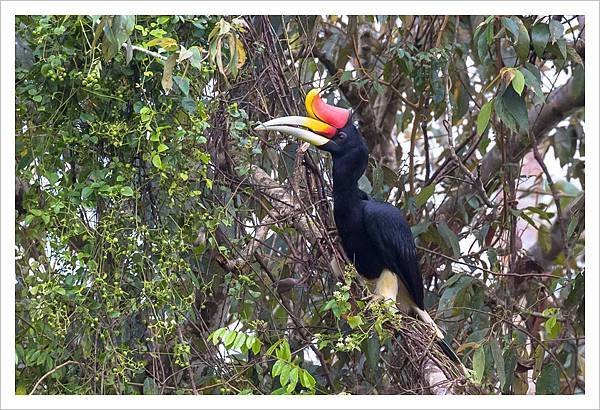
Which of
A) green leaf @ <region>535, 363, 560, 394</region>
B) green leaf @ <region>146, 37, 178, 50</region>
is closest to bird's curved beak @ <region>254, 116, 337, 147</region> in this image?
green leaf @ <region>146, 37, 178, 50</region>

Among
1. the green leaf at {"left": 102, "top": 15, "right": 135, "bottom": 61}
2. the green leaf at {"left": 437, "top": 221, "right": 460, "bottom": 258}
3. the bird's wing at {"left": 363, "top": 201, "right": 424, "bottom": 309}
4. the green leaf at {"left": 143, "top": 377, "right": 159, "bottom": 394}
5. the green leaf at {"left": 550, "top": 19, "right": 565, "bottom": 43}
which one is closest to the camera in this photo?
the green leaf at {"left": 102, "top": 15, "right": 135, "bottom": 61}

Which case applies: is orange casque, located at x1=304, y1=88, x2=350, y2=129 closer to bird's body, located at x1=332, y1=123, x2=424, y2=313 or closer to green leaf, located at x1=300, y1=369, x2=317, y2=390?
bird's body, located at x1=332, y1=123, x2=424, y2=313

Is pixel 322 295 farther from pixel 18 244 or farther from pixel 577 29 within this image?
pixel 577 29

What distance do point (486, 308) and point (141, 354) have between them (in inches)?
37.0

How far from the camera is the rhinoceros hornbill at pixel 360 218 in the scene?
1946 mm

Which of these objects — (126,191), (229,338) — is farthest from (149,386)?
(126,191)

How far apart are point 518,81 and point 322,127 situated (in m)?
0.40

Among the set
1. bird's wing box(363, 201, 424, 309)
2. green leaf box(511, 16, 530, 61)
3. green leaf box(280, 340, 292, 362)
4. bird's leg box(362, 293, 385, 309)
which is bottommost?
green leaf box(280, 340, 292, 362)

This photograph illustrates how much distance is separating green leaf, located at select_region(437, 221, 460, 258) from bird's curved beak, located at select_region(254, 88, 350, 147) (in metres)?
0.48

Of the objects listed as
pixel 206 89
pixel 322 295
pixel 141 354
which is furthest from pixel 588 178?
pixel 141 354

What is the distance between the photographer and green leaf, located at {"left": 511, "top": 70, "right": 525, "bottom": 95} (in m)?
A: 1.80

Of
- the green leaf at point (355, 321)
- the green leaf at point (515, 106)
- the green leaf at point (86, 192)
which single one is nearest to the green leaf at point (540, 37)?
the green leaf at point (515, 106)

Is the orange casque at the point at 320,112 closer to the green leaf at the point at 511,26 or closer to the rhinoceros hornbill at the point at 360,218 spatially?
the rhinoceros hornbill at the point at 360,218

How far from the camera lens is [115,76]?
5.81 feet
